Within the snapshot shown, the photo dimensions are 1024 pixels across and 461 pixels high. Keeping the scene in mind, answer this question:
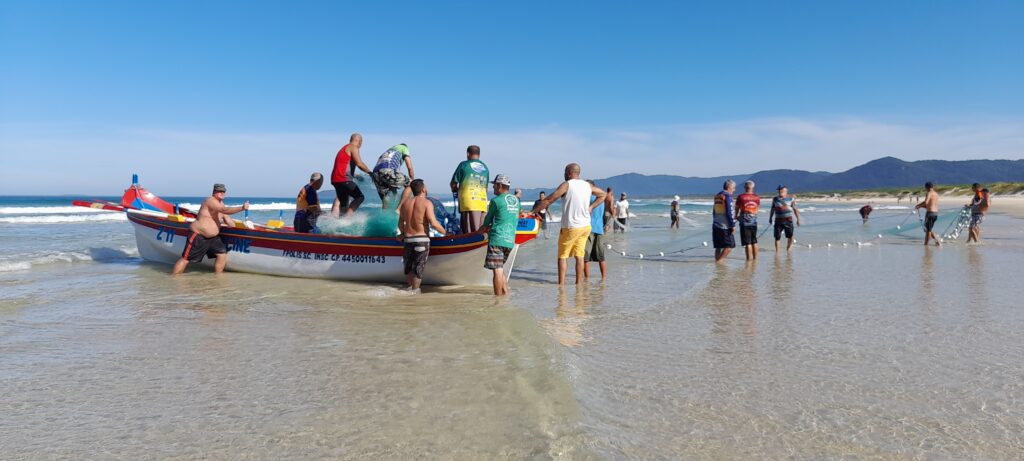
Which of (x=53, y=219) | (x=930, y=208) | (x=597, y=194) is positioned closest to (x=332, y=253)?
(x=597, y=194)

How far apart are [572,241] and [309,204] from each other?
4.99m

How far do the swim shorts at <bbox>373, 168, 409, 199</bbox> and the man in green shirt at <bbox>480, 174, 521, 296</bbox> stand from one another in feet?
5.93

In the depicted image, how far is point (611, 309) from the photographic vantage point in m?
7.00

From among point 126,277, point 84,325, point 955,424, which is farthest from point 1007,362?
point 126,277

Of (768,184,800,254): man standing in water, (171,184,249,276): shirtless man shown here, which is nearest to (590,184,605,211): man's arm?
(171,184,249,276): shirtless man

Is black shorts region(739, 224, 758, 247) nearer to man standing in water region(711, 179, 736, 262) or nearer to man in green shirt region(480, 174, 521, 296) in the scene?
man standing in water region(711, 179, 736, 262)

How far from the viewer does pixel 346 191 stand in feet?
31.2

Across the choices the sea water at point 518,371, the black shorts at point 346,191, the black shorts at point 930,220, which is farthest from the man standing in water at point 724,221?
the black shorts at point 930,220

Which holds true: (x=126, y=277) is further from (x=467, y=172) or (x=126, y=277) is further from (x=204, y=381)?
(x=204, y=381)

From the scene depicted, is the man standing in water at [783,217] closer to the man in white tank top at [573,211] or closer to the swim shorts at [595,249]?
the swim shorts at [595,249]

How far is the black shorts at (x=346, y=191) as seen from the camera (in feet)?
30.8

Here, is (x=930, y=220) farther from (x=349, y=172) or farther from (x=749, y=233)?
(x=349, y=172)

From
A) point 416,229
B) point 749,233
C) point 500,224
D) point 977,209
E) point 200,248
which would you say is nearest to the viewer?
point 500,224

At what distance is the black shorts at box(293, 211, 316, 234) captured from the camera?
10656 mm
